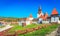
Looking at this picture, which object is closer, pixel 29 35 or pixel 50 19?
pixel 29 35

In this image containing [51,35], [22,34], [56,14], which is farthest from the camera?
[56,14]

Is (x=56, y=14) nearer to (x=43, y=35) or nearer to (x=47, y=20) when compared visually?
(x=47, y=20)

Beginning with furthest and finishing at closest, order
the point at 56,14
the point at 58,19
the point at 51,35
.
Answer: the point at 56,14
the point at 58,19
the point at 51,35

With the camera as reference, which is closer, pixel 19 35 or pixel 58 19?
pixel 19 35

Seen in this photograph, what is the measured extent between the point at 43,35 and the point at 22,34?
4.91 ft

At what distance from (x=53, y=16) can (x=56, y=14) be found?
0.57 m

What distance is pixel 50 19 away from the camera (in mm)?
25703

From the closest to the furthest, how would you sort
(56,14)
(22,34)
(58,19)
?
(22,34) → (58,19) → (56,14)

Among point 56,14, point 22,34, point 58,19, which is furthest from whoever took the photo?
point 56,14

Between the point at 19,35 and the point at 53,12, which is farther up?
the point at 53,12

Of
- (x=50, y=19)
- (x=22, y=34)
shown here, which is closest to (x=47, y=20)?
(x=50, y=19)

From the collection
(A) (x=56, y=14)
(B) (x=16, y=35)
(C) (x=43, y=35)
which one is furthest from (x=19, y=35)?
(A) (x=56, y=14)

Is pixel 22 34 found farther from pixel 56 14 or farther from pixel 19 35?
pixel 56 14

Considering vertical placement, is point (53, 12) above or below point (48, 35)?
above
